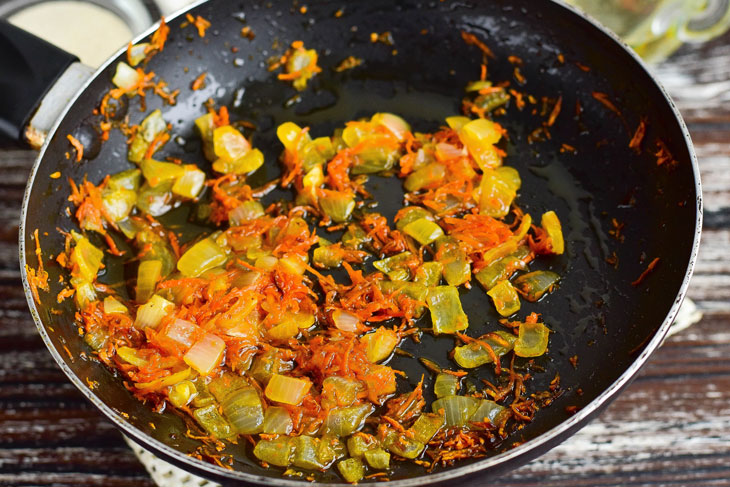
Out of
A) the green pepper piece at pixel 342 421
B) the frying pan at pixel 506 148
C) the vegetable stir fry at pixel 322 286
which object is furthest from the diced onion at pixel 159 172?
the green pepper piece at pixel 342 421

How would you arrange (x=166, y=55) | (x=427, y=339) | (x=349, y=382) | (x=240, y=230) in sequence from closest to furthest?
(x=349, y=382), (x=427, y=339), (x=240, y=230), (x=166, y=55)

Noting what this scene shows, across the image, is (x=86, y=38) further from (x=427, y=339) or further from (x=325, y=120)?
(x=427, y=339)

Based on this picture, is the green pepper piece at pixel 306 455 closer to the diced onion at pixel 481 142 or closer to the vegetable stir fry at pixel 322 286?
the vegetable stir fry at pixel 322 286

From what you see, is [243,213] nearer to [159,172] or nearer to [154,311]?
[159,172]

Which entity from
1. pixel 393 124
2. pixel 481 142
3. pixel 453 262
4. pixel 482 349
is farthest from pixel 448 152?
pixel 482 349

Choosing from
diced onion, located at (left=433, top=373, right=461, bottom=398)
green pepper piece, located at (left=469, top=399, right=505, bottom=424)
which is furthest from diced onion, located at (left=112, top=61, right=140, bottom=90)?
green pepper piece, located at (left=469, top=399, right=505, bottom=424)

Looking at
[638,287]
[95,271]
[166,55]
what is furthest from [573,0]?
[95,271]
